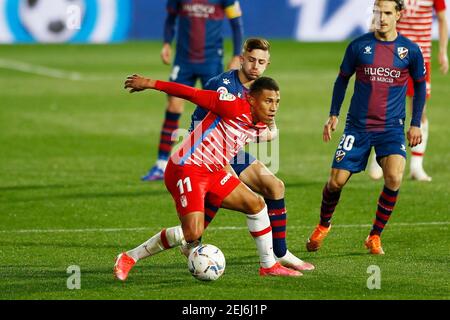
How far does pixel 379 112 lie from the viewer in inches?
399

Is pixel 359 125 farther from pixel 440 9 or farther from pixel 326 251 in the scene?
pixel 440 9

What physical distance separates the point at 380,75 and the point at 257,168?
1547 millimetres

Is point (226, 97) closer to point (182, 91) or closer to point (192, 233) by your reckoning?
point (182, 91)

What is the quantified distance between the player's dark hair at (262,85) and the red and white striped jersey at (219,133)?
136 mm

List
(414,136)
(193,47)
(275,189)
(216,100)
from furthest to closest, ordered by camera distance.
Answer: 1. (193,47)
2. (414,136)
3. (275,189)
4. (216,100)

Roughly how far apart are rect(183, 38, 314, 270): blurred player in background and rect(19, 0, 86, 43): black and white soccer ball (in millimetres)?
19987

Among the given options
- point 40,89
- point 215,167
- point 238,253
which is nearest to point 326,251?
point 238,253

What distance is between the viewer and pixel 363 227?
11.2 m

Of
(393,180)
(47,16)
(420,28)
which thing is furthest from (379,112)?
(47,16)

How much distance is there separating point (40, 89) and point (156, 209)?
480 inches

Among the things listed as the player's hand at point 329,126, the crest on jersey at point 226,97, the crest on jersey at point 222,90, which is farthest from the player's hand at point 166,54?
the crest on jersey at point 226,97

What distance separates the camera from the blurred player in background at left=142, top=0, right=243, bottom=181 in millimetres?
14211

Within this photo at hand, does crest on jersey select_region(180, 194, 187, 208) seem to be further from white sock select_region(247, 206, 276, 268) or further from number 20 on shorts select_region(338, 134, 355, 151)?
number 20 on shorts select_region(338, 134, 355, 151)

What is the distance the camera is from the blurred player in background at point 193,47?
46.6ft
